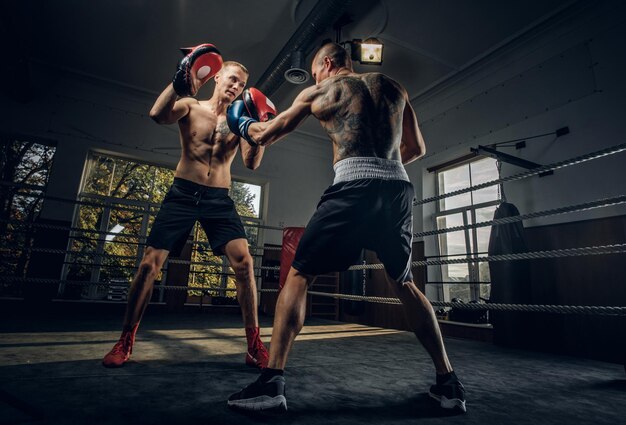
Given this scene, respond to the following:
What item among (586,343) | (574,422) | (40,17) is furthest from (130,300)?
(40,17)

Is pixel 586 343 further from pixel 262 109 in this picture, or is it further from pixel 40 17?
pixel 40 17

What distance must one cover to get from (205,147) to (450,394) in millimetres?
1613

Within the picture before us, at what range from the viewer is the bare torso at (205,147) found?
6.07ft

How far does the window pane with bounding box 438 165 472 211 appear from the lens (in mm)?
5016

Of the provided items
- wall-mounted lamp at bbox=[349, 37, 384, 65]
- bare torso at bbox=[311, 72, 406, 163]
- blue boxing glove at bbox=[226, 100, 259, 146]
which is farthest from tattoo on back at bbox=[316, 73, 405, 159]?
wall-mounted lamp at bbox=[349, 37, 384, 65]

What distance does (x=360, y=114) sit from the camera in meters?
1.27

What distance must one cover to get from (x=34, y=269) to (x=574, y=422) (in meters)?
5.65

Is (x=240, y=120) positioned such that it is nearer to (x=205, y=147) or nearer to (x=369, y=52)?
(x=205, y=147)

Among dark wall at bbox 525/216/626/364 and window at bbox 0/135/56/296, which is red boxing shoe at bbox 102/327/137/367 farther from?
window at bbox 0/135/56/296

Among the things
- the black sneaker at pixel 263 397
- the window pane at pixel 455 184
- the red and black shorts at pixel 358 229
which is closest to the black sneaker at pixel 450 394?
the red and black shorts at pixel 358 229

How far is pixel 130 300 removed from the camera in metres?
1.63

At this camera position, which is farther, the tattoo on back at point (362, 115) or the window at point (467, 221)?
the window at point (467, 221)

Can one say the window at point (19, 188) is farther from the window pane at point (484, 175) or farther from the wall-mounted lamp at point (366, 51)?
the window pane at point (484, 175)

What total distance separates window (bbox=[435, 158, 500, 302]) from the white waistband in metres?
3.48
